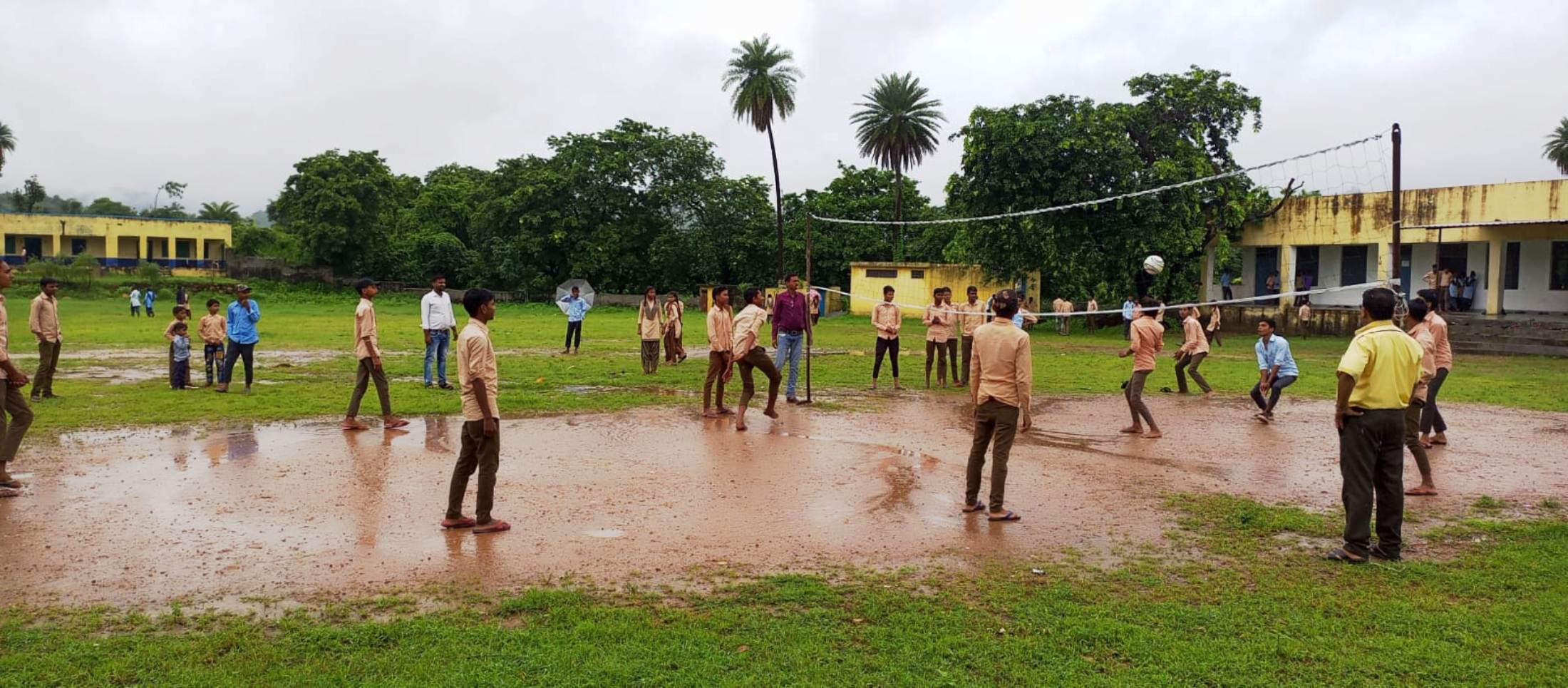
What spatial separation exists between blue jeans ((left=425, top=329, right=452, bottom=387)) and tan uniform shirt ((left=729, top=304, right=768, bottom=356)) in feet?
17.0

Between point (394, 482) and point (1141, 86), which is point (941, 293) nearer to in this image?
point (394, 482)

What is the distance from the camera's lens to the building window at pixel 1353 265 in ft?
103

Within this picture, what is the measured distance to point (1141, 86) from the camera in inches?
1235

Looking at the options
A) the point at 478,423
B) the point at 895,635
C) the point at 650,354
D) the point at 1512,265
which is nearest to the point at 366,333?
→ the point at 478,423

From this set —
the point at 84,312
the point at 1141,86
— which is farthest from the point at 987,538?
the point at 84,312

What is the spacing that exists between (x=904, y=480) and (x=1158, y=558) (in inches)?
106

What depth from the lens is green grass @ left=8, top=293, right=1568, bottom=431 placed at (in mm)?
12570

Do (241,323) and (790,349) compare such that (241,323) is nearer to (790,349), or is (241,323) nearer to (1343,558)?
(790,349)

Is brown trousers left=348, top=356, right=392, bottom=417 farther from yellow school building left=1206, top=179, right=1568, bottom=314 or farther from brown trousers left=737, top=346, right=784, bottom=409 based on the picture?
yellow school building left=1206, top=179, right=1568, bottom=314

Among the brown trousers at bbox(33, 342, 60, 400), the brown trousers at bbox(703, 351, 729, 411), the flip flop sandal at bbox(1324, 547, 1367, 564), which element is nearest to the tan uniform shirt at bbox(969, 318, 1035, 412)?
the flip flop sandal at bbox(1324, 547, 1367, 564)

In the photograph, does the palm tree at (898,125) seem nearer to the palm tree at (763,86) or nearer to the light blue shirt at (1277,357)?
the palm tree at (763,86)

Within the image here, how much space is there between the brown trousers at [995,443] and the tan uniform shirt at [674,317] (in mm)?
11686

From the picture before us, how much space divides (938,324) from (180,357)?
429 inches

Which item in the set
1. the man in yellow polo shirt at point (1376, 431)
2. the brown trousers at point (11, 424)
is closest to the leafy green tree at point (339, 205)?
the brown trousers at point (11, 424)
